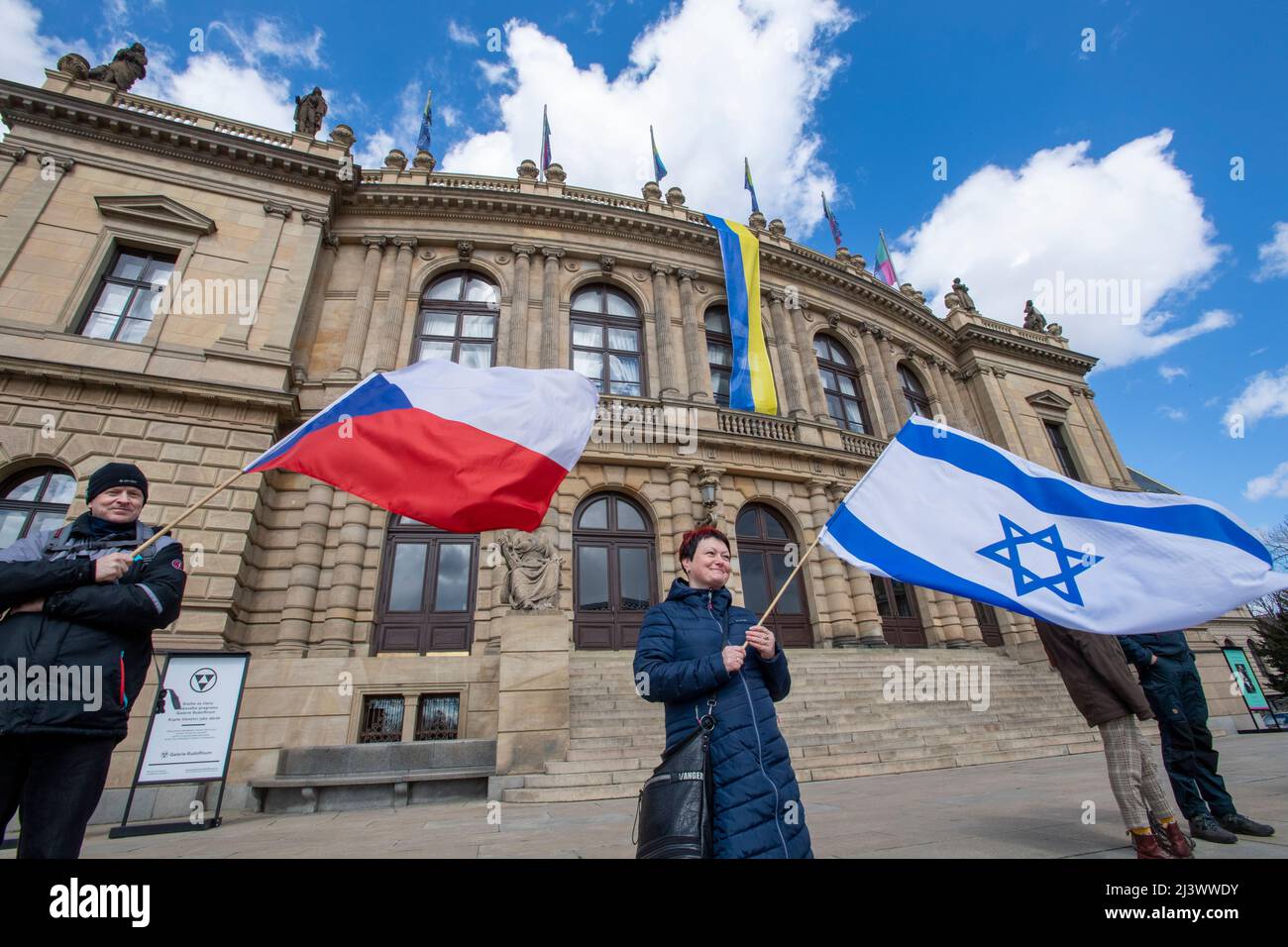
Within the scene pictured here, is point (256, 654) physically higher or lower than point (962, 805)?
higher

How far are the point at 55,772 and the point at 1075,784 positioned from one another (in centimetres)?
866

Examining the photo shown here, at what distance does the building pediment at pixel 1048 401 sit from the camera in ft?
82.8

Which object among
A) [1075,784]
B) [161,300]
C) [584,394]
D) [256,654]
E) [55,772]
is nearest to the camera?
[55,772]

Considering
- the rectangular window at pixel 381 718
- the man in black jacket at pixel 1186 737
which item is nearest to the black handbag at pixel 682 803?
the man in black jacket at pixel 1186 737

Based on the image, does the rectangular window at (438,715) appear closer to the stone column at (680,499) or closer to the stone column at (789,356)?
the stone column at (680,499)

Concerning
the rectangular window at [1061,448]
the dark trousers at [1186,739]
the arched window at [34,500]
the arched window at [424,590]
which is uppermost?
the rectangular window at [1061,448]

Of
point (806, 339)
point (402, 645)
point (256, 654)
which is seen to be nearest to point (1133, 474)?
point (806, 339)

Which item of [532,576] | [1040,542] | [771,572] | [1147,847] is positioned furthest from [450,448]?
[771,572]

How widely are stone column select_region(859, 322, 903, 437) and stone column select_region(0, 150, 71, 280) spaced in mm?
24645

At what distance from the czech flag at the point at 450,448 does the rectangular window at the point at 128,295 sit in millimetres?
13545

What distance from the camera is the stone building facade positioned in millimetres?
11539
